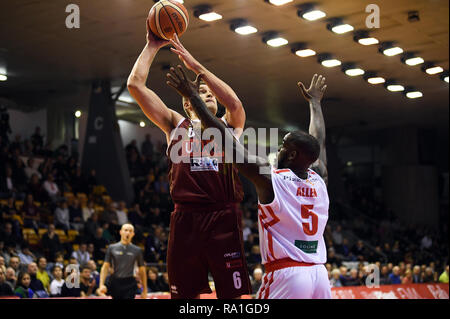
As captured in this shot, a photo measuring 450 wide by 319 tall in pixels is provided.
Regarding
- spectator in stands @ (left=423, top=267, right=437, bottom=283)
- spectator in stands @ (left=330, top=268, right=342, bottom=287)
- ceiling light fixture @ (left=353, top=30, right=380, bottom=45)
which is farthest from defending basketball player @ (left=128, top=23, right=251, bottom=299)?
spectator in stands @ (left=423, top=267, right=437, bottom=283)

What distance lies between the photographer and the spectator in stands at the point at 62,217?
14.3 metres

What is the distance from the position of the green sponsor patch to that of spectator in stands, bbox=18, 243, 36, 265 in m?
8.96

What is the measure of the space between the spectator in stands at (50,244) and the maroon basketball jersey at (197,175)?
8.76 m

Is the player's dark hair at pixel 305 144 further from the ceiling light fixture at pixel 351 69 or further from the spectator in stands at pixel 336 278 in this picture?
the ceiling light fixture at pixel 351 69

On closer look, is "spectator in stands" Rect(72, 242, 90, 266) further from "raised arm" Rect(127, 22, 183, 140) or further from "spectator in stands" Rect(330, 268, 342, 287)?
"raised arm" Rect(127, 22, 183, 140)

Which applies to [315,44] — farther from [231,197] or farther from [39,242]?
[231,197]

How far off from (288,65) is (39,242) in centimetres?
701

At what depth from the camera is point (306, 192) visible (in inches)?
144

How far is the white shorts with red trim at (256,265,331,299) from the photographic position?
11.6 ft

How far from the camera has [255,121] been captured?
21.9m

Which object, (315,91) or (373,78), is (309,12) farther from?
(315,91)

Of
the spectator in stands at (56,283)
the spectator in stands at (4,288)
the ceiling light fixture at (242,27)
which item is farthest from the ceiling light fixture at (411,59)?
the spectator in stands at (4,288)

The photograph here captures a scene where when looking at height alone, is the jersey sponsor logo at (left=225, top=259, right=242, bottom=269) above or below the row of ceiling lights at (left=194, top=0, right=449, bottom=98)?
below

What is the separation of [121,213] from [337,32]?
6.67m
